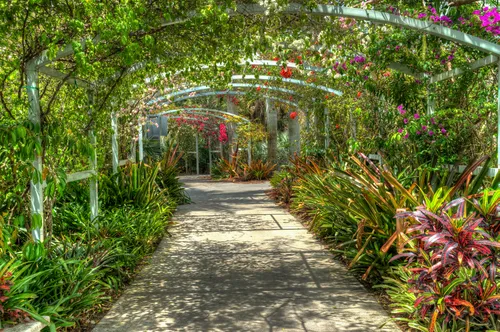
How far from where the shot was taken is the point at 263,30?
498 cm

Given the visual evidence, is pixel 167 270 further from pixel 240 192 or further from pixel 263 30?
pixel 240 192

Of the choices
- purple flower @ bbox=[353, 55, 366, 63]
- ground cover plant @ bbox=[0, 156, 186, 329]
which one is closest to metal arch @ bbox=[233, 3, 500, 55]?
purple flower @ bbox=[353, 55, 366, 63]

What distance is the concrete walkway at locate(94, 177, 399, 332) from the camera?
12.8 feet

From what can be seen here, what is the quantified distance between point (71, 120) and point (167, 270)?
6.02 ft

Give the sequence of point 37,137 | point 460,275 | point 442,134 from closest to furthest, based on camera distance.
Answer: point 460,275 < point 37,137 < point 442,134

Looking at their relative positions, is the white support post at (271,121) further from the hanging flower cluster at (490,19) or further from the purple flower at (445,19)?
the hanging flower cluster at (490,19)

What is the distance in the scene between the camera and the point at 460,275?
11.3 ft

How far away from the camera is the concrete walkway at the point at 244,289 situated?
12.8ft

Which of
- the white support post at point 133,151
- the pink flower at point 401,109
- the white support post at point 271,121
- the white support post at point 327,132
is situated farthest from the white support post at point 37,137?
the white support post at point 271,121

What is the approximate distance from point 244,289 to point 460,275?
200 cm

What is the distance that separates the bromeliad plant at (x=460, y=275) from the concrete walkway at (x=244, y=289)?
0.49 metres

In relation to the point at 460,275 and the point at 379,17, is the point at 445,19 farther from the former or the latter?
the point at 460,275

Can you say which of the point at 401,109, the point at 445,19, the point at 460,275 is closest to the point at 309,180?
the point at 401,109

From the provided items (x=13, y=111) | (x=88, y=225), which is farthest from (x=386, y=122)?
(x=13, y=111)
